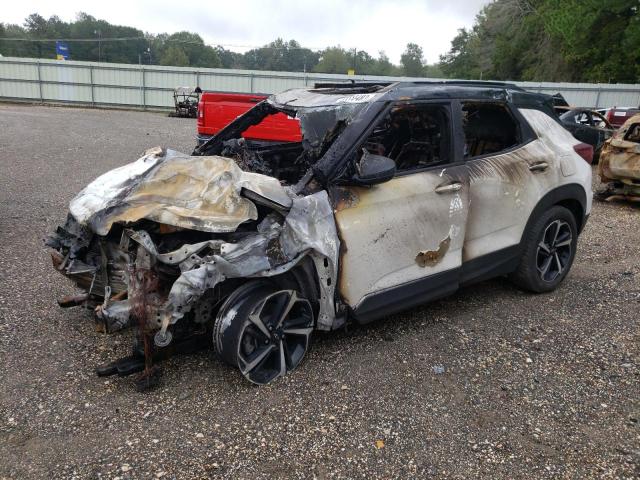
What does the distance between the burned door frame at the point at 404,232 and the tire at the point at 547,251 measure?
91cm

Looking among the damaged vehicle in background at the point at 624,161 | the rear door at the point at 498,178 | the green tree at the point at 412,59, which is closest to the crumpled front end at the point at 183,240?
the rear door at the point at 498,178

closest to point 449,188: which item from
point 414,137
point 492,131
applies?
point 414,137

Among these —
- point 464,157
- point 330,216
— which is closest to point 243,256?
point 330,216

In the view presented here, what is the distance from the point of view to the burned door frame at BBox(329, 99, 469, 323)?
3.27 metres

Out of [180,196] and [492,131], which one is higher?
[492,131]

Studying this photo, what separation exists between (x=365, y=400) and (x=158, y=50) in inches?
3355

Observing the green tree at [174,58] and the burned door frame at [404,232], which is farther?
the green tree at [174,58]

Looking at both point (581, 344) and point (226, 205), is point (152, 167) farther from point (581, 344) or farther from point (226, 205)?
point (581, 344)

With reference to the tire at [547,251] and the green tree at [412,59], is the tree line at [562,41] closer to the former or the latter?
the tire at [547,251]

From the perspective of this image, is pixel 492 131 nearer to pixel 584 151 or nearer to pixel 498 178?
pixel 498 178

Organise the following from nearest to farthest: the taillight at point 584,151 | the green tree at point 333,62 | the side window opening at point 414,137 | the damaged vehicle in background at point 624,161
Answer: the side window opening at point 414,137 → the taillight at point 584,151 → the damaged vehicle in background at point 624,161 → the green tree at point 333,62

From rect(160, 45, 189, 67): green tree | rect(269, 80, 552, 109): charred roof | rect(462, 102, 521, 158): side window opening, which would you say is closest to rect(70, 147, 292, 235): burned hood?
rect(269, 80, 552, 109): charred roof

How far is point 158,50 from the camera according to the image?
7888 cm

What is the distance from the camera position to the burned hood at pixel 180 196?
9.67 ft
